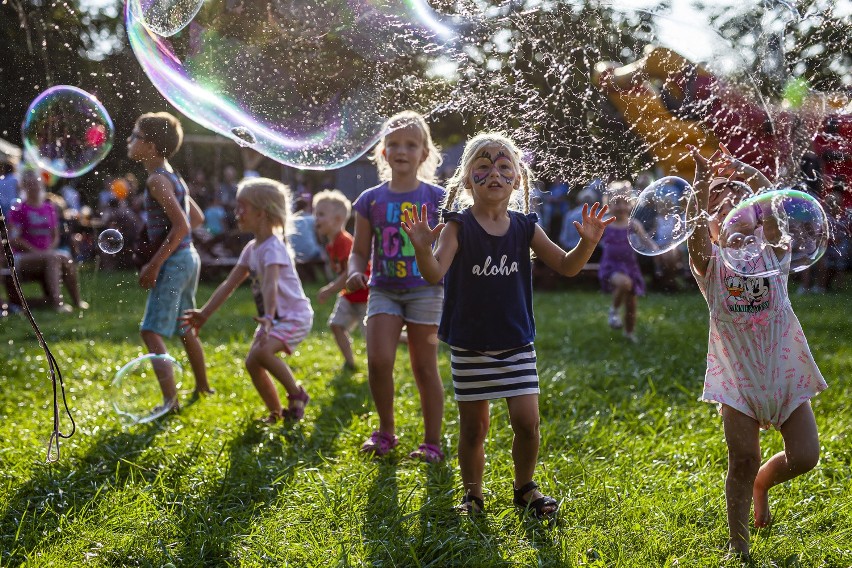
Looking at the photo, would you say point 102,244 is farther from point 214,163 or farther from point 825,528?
point 214,163

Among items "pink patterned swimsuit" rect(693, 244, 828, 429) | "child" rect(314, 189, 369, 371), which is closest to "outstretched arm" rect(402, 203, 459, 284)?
"pink patterned swimsuit" rect(693, 244, 828, 429)

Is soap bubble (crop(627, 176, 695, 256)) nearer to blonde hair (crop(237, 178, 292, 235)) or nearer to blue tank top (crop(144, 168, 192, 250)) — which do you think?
blonde hair (crop(237, 178, 292, 235))

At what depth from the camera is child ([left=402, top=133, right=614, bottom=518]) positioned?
3000 millimetres

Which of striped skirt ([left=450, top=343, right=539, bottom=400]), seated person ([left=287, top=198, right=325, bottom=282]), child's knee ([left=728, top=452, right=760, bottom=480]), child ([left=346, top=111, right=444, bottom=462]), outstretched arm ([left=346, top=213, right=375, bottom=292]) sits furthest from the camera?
seated person ([left=287, top=198, right=325, bottom=282])

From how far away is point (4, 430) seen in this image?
4.03 metres

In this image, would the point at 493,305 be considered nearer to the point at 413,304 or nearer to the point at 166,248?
the point at 413,304

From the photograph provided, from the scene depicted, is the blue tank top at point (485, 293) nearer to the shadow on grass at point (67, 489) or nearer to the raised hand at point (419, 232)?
the raised hand at point (419, 232)

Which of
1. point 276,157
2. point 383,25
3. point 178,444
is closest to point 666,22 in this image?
point 383,25

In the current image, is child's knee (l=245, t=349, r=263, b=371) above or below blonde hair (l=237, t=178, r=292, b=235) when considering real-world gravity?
below

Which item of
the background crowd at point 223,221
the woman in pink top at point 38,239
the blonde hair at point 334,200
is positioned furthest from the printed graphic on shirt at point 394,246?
the woman in pink top at point 38,239

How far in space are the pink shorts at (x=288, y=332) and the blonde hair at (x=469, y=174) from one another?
1.47 m

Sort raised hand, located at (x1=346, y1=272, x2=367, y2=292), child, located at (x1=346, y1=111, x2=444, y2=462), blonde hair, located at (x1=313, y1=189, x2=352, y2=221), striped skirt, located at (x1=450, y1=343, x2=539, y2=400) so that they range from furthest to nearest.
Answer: blonde hair, located at (x1=313, y1=189, x2=352, y2=221) < child, located at (x1=346, y1=111, x2=444, y2=462) < raised hand, located at (x1=346, y1=272, x2=367, y2=292) < striped skirt, located at (x1=450, y1=343, x2=539, y2=400)

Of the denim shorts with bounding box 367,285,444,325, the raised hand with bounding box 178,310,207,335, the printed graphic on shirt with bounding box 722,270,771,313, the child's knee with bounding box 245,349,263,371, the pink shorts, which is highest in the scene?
the printed graphic on shirt with bounding box 722,270,771,313

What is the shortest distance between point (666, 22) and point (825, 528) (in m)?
1.85
